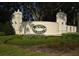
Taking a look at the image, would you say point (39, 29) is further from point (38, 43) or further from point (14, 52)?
point (14, 52)

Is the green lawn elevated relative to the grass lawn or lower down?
lower down

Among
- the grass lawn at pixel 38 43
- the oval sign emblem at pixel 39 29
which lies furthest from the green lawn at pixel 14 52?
the oval sign emblem at pixel 39 29

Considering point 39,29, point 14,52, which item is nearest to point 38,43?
point 39,29

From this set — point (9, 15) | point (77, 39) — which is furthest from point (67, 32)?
point (9, 15)

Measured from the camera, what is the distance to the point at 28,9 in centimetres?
369

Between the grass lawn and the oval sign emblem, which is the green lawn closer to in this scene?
the grass lawn

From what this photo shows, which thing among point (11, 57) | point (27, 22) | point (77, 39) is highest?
point (27, 22)

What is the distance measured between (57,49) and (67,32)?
26 cm

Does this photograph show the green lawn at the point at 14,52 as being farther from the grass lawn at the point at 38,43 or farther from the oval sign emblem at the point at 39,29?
the oval sign emblem at the point at 39,29

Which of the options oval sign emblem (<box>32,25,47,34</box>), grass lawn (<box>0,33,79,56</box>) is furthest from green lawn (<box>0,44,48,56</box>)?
oval sign emblem (<box>32,25,47,34</box>)

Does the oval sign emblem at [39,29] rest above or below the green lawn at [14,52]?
above

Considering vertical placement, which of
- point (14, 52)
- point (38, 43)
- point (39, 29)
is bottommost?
point (14, 52)

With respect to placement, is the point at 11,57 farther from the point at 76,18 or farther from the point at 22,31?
the point at 76,18

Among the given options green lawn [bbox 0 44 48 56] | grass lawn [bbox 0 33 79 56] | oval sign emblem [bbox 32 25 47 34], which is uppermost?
oval sign emblem [bbox 32 25 47 34]
